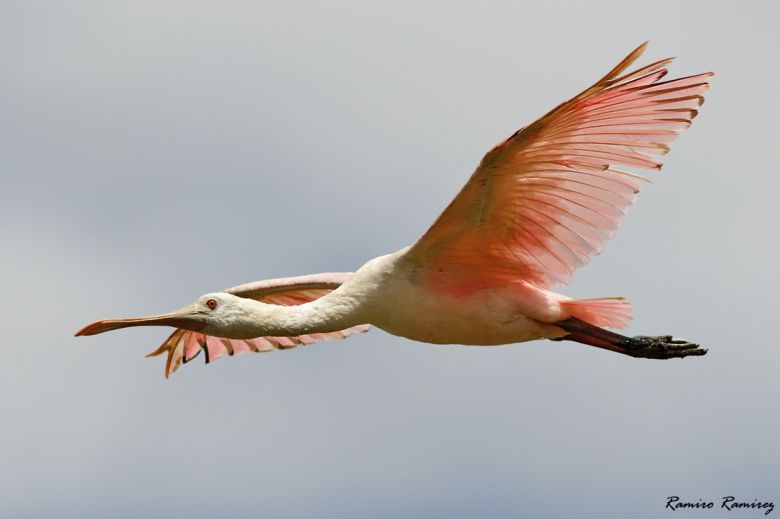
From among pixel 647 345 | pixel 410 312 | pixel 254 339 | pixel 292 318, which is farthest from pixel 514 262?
Answer: pixel 254 339

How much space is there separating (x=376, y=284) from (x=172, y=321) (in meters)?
1.94

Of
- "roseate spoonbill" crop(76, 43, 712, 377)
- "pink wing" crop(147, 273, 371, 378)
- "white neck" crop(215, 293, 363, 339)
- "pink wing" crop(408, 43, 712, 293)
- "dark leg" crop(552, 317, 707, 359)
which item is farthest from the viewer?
"pink wing" crop(147, 273, 371, 378)

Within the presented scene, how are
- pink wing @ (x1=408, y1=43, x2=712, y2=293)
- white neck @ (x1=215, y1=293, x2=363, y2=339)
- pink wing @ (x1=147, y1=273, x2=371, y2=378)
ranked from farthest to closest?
pink wing @ (x1=147, y1=273, x2=371, y2=378)
white neck @ (x1=215, y1=293, x2=363, y2=339)
pink wing @ (x1=408, y1=43, x2=712, y2=293)

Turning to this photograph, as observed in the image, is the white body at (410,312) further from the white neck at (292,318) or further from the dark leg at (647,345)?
the dark leg at (647,345)

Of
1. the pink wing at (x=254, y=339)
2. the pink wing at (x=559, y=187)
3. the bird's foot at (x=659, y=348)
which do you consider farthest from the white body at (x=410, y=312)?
the pink wing at (x=254, y=339)

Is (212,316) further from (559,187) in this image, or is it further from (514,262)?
(559,187)

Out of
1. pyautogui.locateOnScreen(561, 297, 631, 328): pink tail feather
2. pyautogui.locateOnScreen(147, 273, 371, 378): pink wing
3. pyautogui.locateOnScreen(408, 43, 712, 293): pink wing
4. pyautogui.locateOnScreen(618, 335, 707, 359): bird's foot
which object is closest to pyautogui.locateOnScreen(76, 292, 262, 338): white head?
pyautogui.locateOnScreen(408, 43, 712, 293): pink wing

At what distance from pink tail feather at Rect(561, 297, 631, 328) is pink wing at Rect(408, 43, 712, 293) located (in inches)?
13.6

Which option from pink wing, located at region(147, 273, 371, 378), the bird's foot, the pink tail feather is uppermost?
pink wing, located at region(147, 273, 371, 378)

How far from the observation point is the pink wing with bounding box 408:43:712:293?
12625mm

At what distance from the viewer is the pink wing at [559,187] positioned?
41.4 ft

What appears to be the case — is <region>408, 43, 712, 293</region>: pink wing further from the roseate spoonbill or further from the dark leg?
the dark leg

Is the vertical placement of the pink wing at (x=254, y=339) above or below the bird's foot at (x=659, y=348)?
above

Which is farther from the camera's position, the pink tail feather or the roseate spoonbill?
the pink tail feather
